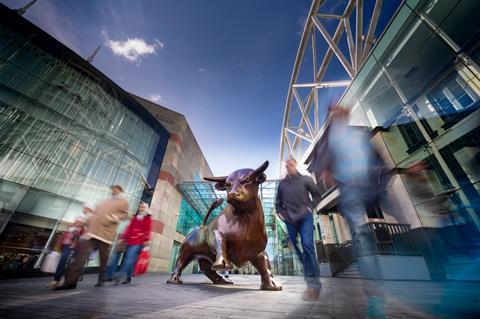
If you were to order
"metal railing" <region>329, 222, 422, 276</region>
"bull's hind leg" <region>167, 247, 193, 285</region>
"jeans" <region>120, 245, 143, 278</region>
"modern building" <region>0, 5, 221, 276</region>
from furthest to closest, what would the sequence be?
"modern building" <region>0, 5, 221, 276</region> → "metal railing" <region>329, 222, 422, 276</region> → "jeans" <region>120, 245, 143, 278</region> → "bull's hind leg" <region>167, 247, 193, 285</region>

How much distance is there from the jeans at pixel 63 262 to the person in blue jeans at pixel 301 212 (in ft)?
15.8

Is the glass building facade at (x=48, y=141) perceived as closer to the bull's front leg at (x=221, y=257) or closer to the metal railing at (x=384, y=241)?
the bull's front leg at (x=221, y=257)

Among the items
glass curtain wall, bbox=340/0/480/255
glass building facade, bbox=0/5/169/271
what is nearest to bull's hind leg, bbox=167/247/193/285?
glass curtain wall, bbox=340/0/480/255

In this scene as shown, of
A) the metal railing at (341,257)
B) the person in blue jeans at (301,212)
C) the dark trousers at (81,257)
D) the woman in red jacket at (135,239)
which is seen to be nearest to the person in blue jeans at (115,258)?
the woman in red jacket at (135,239)

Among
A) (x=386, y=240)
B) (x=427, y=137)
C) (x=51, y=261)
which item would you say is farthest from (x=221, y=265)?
(x=386, y=240)

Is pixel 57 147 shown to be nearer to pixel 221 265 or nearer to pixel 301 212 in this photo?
pixel 221 265

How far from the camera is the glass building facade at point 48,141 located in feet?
29.6

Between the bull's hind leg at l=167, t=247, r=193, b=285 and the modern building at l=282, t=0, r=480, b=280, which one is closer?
the bull's hind leg at l=167, t=247, r=193, b=285

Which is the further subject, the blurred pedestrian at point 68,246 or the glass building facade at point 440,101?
the glass building facade at point 440,101

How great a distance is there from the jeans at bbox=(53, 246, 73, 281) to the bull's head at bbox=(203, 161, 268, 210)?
4.26 metres

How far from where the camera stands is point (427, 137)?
19.1 ft

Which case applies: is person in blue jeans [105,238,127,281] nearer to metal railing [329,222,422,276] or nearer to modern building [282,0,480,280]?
modern building [282,0,480,280]

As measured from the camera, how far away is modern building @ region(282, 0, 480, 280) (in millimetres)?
4777

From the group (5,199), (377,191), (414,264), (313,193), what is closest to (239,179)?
(313,193)
